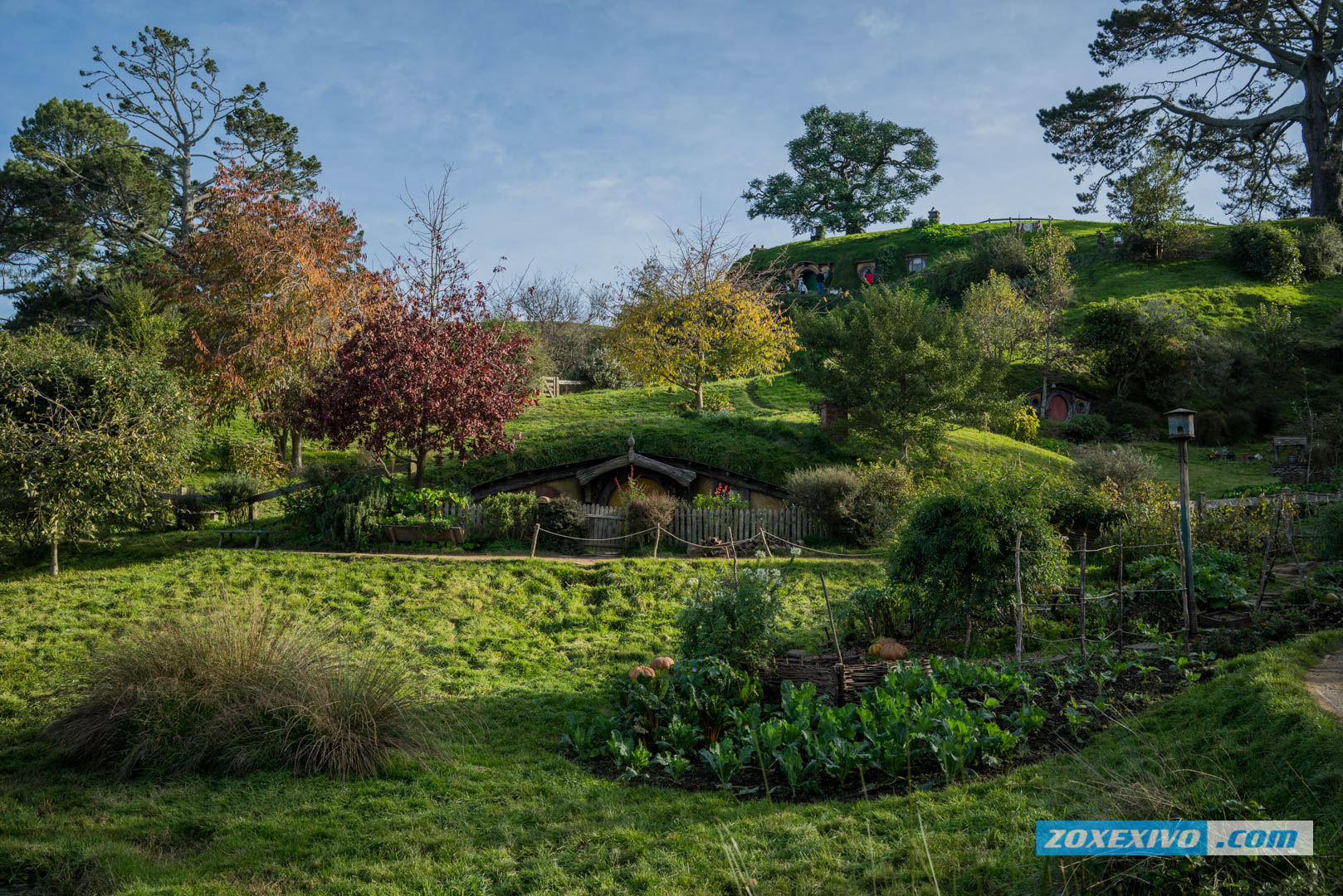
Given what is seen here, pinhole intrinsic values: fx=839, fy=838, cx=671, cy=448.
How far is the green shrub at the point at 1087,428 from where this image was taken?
31.4 metres

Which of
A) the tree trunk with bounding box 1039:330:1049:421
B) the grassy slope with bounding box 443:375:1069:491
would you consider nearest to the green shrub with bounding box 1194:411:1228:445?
the tree trunk with bounding box 1039:330:1049:421

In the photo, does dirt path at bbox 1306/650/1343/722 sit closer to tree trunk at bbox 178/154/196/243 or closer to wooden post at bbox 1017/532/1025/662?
wooden post at bbox 1017/532/1025/662

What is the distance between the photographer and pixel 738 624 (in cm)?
932

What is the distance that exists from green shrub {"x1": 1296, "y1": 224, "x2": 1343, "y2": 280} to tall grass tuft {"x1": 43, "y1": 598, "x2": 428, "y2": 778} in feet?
169

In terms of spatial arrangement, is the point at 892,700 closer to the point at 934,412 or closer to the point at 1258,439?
the point at 934,412

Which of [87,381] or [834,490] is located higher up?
[87,381]

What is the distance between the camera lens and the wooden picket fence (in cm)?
1812

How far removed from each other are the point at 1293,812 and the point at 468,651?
9.66m

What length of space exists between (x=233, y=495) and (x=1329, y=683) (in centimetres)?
2087

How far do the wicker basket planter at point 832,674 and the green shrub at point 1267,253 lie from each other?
150 feet

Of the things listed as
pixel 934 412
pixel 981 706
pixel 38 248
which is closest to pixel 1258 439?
pixel 934 412

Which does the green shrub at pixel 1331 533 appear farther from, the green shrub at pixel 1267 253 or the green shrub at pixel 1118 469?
the green shrub at pixel 1267 253

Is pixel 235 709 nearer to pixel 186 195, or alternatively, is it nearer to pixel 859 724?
pixel 859 724

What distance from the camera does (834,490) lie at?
1852cm
